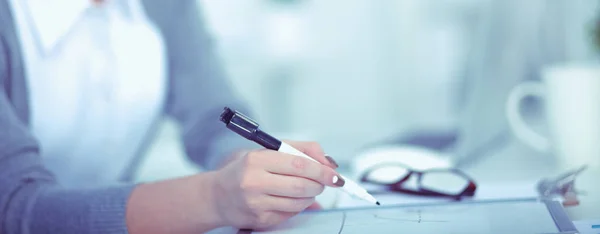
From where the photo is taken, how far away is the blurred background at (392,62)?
101 cm

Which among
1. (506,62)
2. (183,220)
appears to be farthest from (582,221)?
(506,62)

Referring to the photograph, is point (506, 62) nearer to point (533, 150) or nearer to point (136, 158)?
point (533, 150)

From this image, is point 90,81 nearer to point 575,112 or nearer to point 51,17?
point 51,17

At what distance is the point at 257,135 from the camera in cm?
40

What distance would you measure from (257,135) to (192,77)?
1.37ft

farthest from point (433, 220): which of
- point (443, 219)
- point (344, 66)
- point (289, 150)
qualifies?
point (344, 66)

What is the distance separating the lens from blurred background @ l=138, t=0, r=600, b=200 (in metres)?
1.01

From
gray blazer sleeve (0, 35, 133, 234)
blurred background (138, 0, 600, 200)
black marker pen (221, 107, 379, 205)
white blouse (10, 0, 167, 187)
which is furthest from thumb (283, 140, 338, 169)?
blurred background (138, 0, 600, 200)

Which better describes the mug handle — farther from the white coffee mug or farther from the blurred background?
the blurred background

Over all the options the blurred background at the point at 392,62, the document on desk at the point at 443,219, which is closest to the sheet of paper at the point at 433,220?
the document on desk at the point at 443,219

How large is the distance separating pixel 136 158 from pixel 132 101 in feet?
0.35

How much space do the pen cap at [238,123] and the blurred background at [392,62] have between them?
609 mm

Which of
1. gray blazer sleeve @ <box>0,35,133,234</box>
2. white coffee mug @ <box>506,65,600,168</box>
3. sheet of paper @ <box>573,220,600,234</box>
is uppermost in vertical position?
white coffee mug @ <box>506,65,600,168</box>

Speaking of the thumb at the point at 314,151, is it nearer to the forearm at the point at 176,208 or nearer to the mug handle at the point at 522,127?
the forearm at the point at 176,208
